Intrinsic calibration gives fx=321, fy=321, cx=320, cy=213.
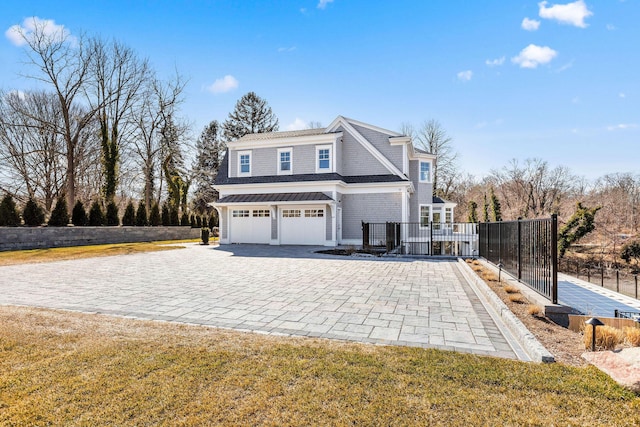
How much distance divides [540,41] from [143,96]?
2832cm

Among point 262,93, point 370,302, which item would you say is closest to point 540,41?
point 370,302

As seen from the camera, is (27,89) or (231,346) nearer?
(231,346)

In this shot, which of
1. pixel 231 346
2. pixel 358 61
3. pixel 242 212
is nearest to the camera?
pixel 231 346

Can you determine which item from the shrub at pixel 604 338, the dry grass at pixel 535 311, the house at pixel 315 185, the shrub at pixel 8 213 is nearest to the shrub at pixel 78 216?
the shrub at pixel 8 213

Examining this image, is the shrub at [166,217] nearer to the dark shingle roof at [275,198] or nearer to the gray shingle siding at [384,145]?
the dark shingle roof at [275,198]

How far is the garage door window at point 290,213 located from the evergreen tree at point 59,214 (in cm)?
1249

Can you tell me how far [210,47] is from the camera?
42.6 feet

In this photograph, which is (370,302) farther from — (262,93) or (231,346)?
(262,93)

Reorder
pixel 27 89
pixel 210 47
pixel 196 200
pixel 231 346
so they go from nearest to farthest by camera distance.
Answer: pixel 231 346 → pixel 210 47 → pixel 27 89 → pixel 196 200

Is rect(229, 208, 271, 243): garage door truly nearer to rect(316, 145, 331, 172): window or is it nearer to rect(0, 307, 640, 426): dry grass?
rect(316, 145, 331, 172): window

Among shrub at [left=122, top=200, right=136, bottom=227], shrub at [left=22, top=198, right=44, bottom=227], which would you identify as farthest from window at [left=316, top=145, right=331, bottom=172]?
shrub at [left=22, top=198, right=44, bottom=227]

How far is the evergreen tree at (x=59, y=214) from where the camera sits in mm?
18266

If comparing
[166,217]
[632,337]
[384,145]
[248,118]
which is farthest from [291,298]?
[248,118]

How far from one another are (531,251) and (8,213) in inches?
872
